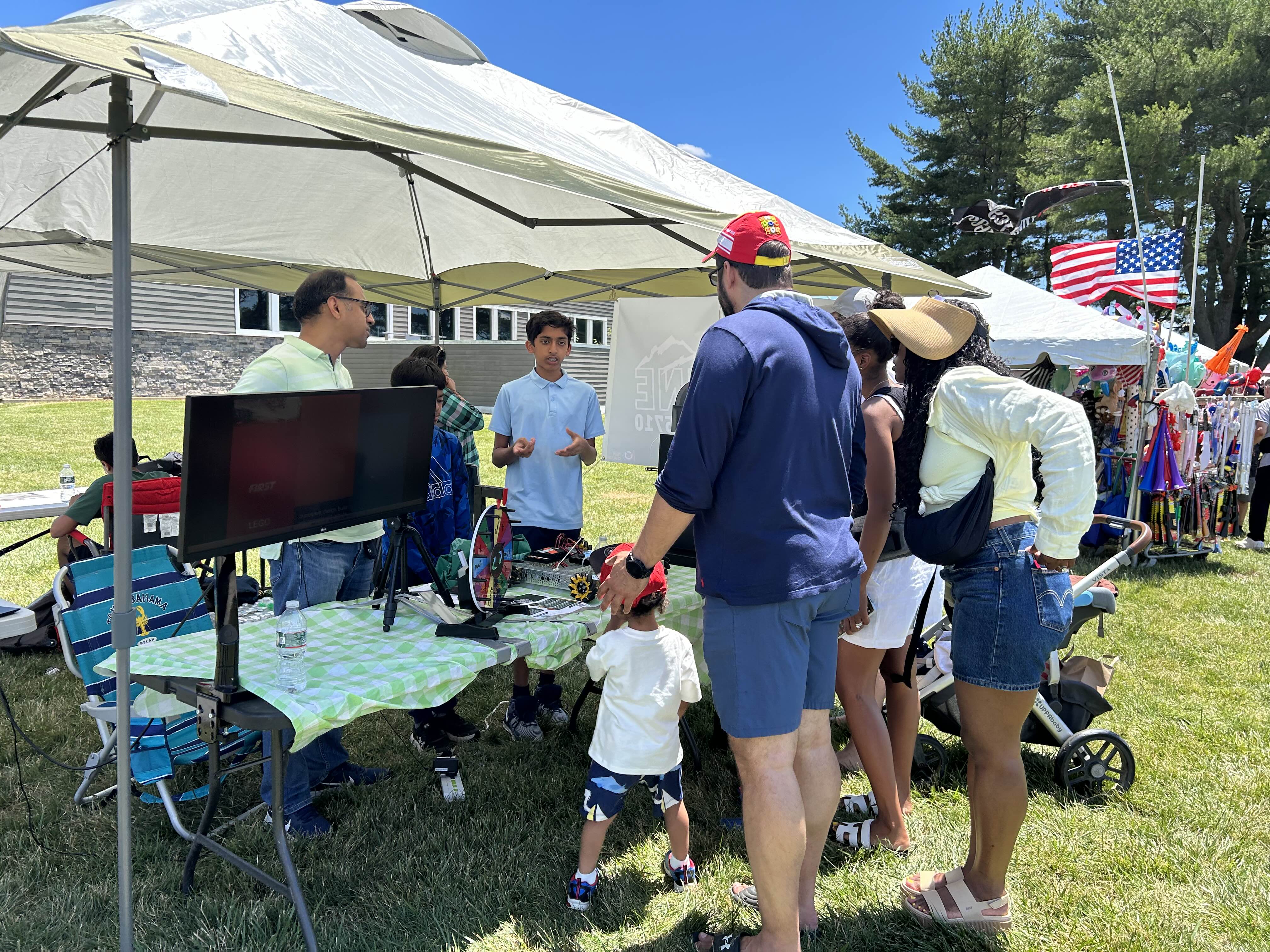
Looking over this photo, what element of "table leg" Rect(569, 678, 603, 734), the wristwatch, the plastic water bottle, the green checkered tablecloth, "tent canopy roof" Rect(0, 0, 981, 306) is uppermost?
"tent canopy roof" Rect(0, 0, 981, 306)

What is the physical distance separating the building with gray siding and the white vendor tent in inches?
369

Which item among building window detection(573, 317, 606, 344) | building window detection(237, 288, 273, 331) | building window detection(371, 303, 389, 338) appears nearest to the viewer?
building window detection(237, 288, 273, 331)

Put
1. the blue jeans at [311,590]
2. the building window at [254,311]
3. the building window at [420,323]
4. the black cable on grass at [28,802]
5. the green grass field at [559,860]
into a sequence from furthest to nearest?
the building window at [420,323] < the building window at [254,311] < the blue jeans at [311,590] < the black cable on grass at [28,802] < the green grass field at [559,860]

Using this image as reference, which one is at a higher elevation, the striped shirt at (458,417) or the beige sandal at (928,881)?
the striped shirt at (458,417)

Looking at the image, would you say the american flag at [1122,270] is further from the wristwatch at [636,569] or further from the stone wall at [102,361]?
the stone wall at [102,361]

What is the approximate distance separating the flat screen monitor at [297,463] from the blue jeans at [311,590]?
46cm

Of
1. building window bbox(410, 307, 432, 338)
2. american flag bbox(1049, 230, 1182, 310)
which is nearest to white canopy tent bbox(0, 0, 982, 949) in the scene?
american flag bbox(1049, 230, 1182, 310)

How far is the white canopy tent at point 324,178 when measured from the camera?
224 cm

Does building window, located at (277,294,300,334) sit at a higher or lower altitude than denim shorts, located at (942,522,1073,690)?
higher

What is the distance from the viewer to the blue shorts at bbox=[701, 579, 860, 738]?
2168 mm

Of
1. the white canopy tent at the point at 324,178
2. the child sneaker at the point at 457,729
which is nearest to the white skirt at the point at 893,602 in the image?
the white canopy tent at the point at 324,178

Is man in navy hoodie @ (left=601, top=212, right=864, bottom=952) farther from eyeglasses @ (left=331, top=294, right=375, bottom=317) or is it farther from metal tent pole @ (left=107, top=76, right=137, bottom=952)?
eyeglasses @ (left=331, top=294, right=375, bottom=317)

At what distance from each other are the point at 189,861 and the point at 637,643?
5.33 feet

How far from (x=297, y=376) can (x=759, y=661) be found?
191cm
